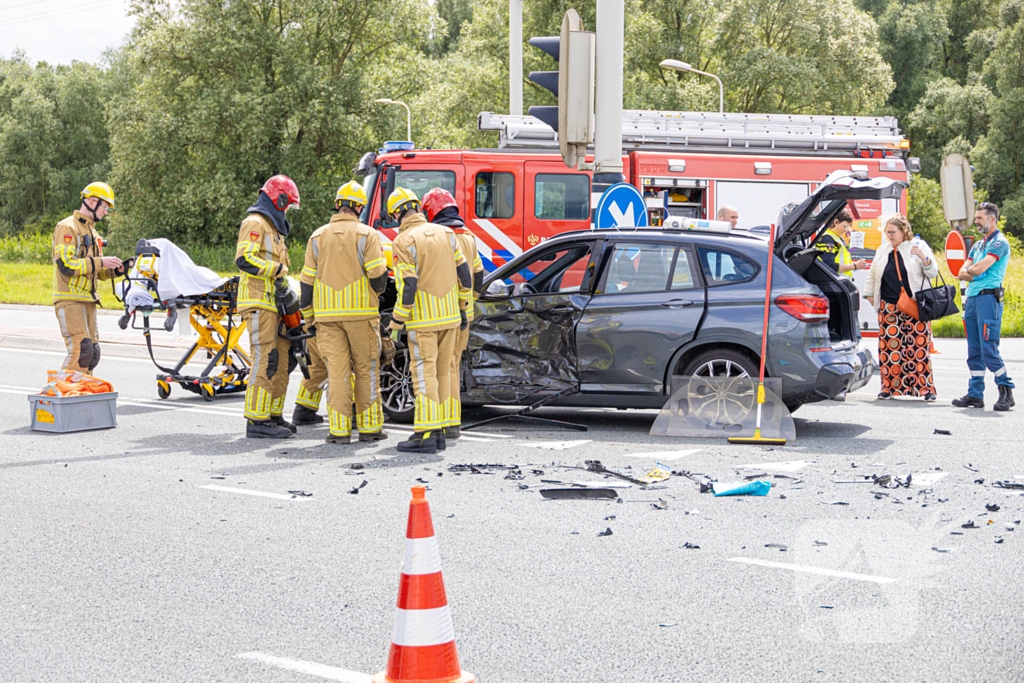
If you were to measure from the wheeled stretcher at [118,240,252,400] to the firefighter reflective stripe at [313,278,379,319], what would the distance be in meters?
2.27

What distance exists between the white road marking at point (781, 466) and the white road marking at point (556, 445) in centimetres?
144

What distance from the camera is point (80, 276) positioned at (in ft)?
30.9

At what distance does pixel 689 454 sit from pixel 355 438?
9.10ft

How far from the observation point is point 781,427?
326 inches

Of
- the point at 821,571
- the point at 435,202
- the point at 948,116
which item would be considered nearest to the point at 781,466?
the point at 821,571

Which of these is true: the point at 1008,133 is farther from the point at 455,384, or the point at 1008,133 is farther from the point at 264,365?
the point at 264,365

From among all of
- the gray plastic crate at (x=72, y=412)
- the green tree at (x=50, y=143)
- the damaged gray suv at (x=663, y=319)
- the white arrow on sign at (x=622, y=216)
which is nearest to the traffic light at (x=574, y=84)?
the damaged gray suv at (x=663, y=319)

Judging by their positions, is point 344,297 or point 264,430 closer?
point 344,297

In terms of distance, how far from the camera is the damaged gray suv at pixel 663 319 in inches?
330

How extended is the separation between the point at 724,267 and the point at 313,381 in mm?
3621

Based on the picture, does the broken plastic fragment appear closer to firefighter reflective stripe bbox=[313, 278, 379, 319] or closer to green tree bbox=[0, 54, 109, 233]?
firefighter reflective stripe bbox=[313, 278, 379, 319]

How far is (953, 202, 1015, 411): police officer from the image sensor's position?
33.5 feet

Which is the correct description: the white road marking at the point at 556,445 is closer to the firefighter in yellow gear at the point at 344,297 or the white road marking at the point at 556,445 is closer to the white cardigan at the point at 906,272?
the firefighter in yellow gear at the point at 344,297

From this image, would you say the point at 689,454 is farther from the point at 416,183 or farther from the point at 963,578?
the point at 416,183
